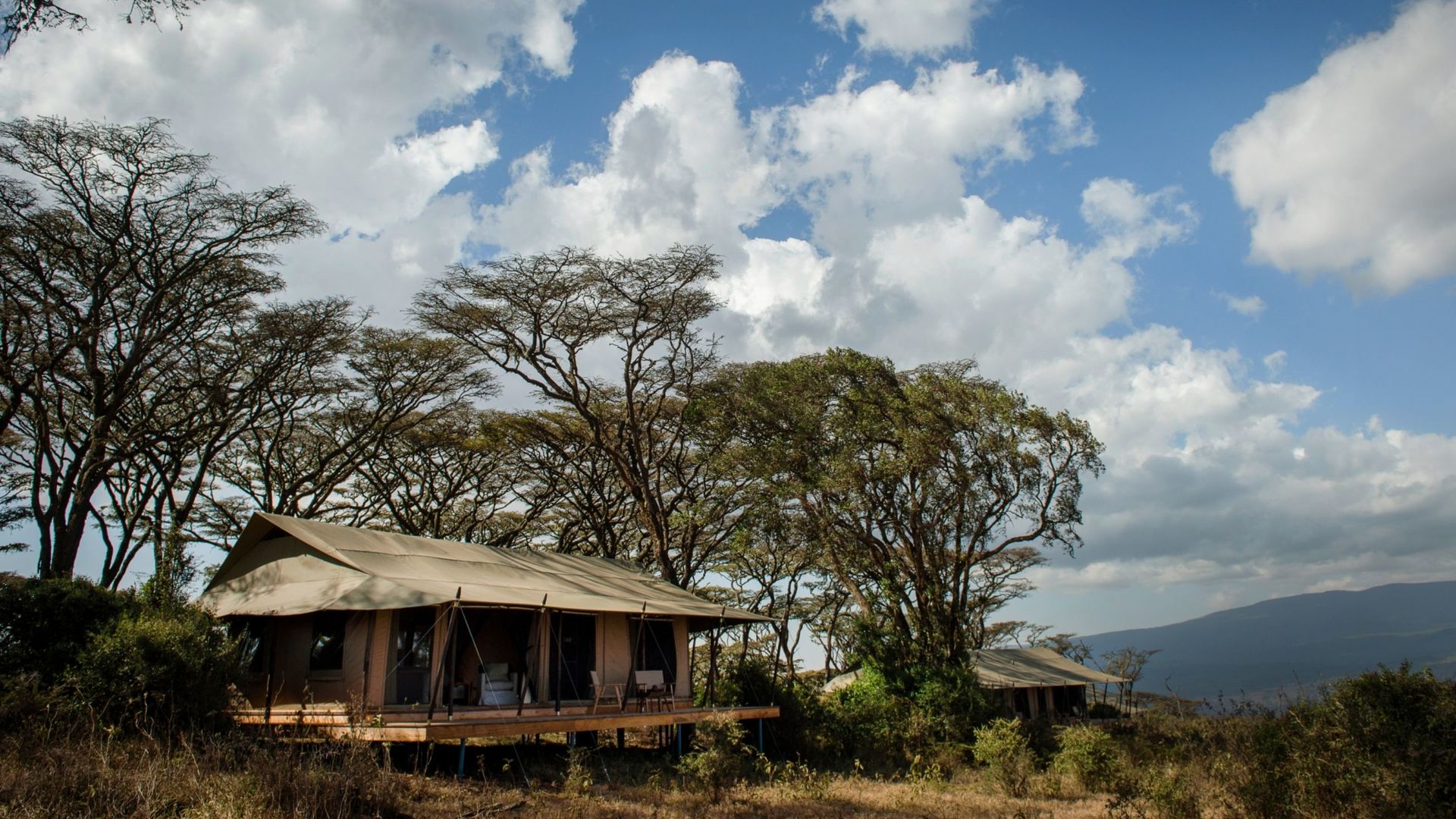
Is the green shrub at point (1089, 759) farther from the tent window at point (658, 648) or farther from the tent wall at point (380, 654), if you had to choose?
the tent wall at point (380, 654)

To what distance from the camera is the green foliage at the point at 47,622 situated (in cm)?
1096

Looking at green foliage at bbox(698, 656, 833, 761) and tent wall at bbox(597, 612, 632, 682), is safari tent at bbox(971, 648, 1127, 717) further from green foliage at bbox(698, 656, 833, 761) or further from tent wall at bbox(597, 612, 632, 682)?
tent wall at bbox(597, 612, 632, 682)

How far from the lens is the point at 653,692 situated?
56.9 feet

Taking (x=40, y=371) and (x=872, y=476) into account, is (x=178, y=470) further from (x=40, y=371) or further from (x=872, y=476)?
(x=872, y=476)

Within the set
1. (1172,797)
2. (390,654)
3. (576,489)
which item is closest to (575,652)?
(390,654)

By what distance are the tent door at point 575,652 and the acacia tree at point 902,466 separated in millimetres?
6607

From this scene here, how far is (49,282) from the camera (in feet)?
56.6

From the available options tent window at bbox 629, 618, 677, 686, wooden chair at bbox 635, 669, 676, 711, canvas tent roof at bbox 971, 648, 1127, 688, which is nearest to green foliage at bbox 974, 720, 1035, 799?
wooden chair at bbox 635, 669, 676, 711

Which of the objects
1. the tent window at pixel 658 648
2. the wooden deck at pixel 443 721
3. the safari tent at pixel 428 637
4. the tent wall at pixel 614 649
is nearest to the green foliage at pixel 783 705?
the safari tent at pixel 428 637

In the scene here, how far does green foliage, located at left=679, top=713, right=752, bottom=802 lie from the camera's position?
12430mm

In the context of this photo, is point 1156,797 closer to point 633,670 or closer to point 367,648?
point 633,670

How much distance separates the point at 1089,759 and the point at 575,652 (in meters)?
9.86

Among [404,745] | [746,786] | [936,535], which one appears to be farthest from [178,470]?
[936,535]

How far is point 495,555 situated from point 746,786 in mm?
7655
